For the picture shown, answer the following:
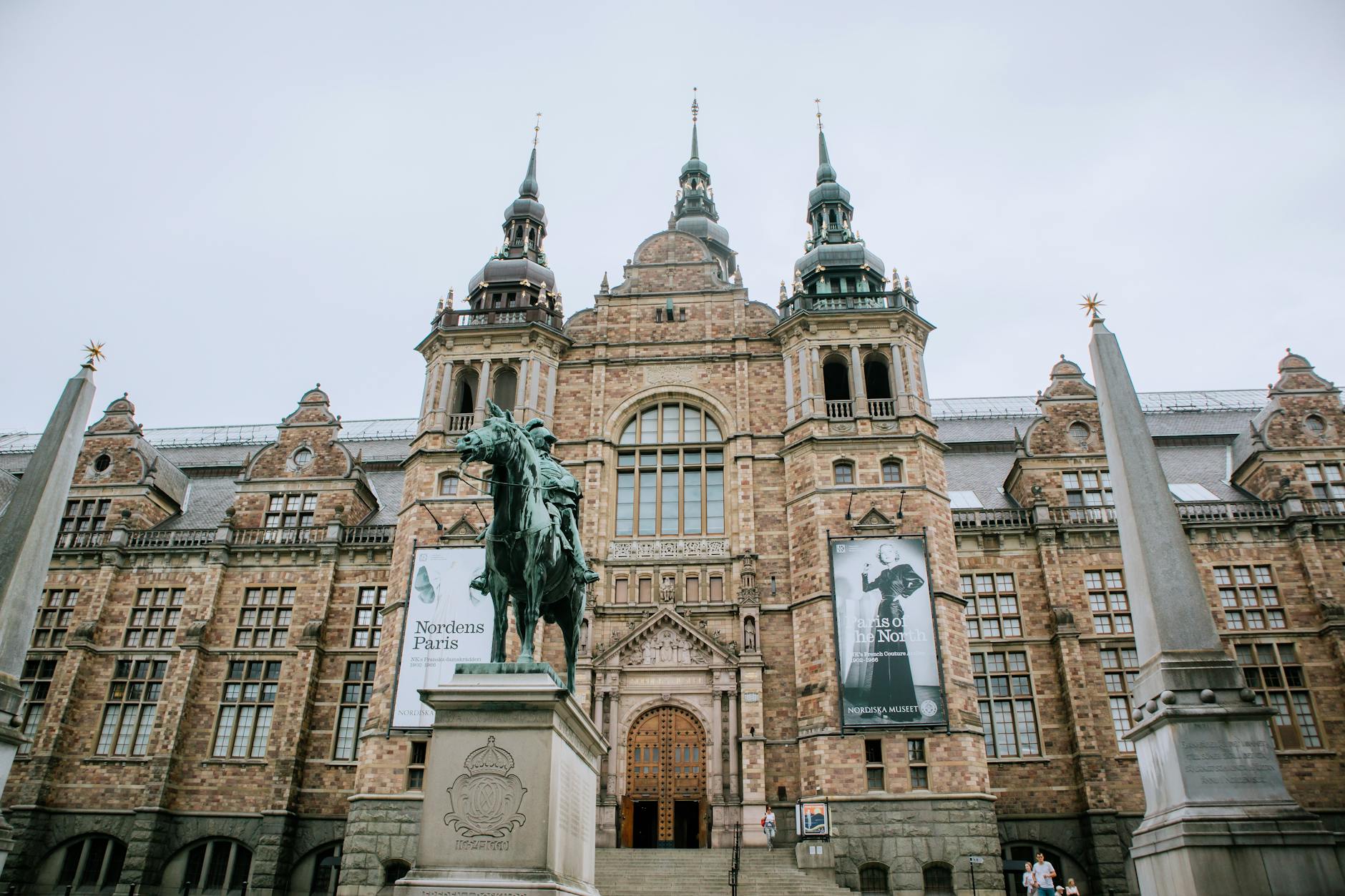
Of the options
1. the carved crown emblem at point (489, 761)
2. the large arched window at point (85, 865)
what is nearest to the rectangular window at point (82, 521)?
the large arched window at point (85, 865)

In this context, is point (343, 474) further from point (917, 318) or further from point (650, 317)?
point (917, 318)

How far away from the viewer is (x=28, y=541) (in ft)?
49.3

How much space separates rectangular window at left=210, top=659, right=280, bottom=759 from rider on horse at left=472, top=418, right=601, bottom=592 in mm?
18270

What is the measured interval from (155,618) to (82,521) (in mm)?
4822

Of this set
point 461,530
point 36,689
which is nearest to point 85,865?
point 36,689

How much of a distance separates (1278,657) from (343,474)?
2756 centimetres

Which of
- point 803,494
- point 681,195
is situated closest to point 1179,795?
point 803,494

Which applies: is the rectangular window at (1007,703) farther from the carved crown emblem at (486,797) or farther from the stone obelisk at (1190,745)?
the carved crown emblem at (486,797)

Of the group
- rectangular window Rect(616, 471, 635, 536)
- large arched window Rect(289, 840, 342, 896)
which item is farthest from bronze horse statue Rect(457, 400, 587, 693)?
large arched window Rect(289, 840, 342, 896)

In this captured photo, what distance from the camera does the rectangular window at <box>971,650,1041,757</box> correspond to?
2477 centimetres

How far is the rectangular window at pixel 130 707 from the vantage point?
26.6 metres

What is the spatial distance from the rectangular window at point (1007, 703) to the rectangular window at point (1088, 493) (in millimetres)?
4838

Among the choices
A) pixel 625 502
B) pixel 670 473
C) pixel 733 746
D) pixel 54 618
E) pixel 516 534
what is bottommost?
pixel 733 746

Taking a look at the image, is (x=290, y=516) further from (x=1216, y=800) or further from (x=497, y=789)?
(x=1216, y=800)
